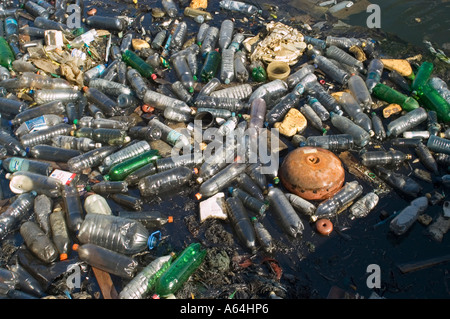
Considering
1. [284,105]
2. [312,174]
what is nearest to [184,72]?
[284,105]

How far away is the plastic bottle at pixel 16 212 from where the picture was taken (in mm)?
5754

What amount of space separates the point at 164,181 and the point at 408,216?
12.9 feet

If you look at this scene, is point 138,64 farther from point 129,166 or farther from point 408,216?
point 408,216

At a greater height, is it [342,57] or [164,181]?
[342,57]

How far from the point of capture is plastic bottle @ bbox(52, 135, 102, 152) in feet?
22.7

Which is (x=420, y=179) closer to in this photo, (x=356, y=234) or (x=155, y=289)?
(x=356, y=234)

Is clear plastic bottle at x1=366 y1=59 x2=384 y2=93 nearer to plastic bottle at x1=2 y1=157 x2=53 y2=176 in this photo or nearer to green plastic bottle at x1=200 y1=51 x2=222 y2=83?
green plastic bottle at x1=200 y1=51 x2=222 y2=83

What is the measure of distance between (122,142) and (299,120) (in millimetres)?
3449

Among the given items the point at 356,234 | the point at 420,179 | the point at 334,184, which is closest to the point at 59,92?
the point at 334,184

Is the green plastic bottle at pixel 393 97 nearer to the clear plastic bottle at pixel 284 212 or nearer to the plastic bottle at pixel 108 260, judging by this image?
the clear plastic bottle at pixel 284 212

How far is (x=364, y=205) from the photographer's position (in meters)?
5.85

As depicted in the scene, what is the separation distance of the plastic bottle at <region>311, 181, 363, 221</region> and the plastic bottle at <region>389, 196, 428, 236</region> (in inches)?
27.7

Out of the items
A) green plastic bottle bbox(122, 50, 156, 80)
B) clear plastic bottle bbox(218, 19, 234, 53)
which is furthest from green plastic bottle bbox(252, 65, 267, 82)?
green plastic bottle bbox(122, 50, 156, 80)

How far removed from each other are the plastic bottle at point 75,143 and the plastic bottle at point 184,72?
2427 mm
